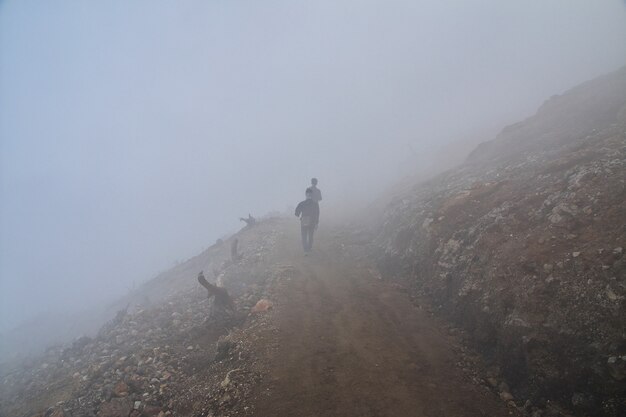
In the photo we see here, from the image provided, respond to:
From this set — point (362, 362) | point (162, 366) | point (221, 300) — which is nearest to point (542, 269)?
point (362, 362)

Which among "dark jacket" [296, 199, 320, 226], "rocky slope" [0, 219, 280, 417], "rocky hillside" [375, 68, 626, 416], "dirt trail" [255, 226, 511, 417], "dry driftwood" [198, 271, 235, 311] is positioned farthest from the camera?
"dark jacket" [296, 199, 320, 226]

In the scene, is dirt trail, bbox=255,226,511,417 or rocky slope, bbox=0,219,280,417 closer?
dirt trail, bbox=255,226,511,417

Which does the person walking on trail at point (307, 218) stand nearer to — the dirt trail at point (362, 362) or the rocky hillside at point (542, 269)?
the rocky hillside at point (542, 269)

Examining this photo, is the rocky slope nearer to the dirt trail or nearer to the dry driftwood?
the dry driftwood

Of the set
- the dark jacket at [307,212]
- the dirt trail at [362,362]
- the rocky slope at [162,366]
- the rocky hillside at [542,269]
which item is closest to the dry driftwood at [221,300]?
the rocky slope at [162,366]

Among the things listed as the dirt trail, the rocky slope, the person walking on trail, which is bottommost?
the dirt trail

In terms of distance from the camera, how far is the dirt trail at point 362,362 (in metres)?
6.36

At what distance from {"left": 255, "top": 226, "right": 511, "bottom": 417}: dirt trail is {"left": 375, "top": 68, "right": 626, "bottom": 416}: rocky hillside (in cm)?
90

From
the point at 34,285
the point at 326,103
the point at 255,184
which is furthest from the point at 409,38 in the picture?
the point at 34,285

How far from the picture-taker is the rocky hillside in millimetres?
5863

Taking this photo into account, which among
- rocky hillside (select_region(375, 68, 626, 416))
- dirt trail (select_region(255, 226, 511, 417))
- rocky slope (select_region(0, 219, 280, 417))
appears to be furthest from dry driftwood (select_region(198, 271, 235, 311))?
rocky hillside (select_region(375, 68, 626, 416))

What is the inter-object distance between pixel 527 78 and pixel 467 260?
8889 cm

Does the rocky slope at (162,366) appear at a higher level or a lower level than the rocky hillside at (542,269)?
higher

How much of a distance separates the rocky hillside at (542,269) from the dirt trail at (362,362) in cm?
90
